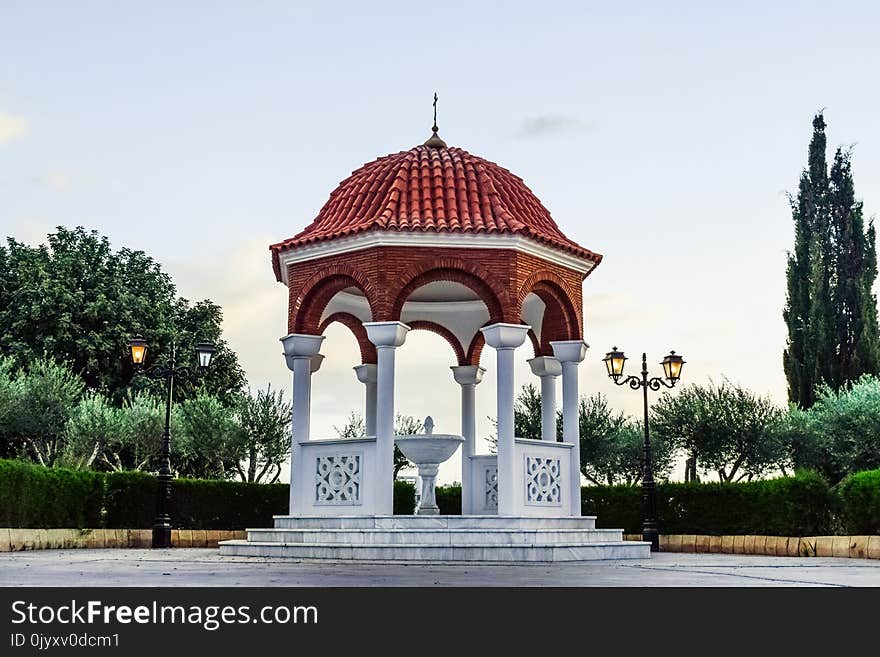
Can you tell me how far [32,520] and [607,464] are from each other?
57.9 feet

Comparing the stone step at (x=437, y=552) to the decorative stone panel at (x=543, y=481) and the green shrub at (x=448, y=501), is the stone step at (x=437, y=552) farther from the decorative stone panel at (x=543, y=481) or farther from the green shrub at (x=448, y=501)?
the green shrub at (x=448, y=501)

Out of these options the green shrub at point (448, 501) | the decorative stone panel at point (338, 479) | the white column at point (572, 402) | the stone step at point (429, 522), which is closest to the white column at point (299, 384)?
the decorative stone panel at point (338, 479)

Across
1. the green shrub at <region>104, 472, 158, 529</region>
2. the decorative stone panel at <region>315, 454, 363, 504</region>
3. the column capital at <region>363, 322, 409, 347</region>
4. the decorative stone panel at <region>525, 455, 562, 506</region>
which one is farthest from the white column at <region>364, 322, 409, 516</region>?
the green shrub at <region>104, 472, 158, 529</region>

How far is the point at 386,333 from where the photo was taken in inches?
620

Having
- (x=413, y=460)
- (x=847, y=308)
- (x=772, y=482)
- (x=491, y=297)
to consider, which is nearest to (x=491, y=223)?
(x=491, y=297)

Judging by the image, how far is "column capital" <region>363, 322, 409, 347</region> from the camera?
15719 millimetres

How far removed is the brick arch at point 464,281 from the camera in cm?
1596

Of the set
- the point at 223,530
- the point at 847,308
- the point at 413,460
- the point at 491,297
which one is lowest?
the point at 223,530

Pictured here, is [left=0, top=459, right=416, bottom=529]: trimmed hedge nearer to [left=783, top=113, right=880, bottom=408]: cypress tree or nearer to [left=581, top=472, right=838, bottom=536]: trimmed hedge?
[left=581, top=472, right=838, bottom=536]: trimmed hedge

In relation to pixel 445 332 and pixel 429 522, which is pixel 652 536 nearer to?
pixel 445 332

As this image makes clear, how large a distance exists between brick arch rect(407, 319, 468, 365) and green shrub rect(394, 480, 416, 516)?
5.23m

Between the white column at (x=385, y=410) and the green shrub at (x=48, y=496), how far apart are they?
24.8 feet
